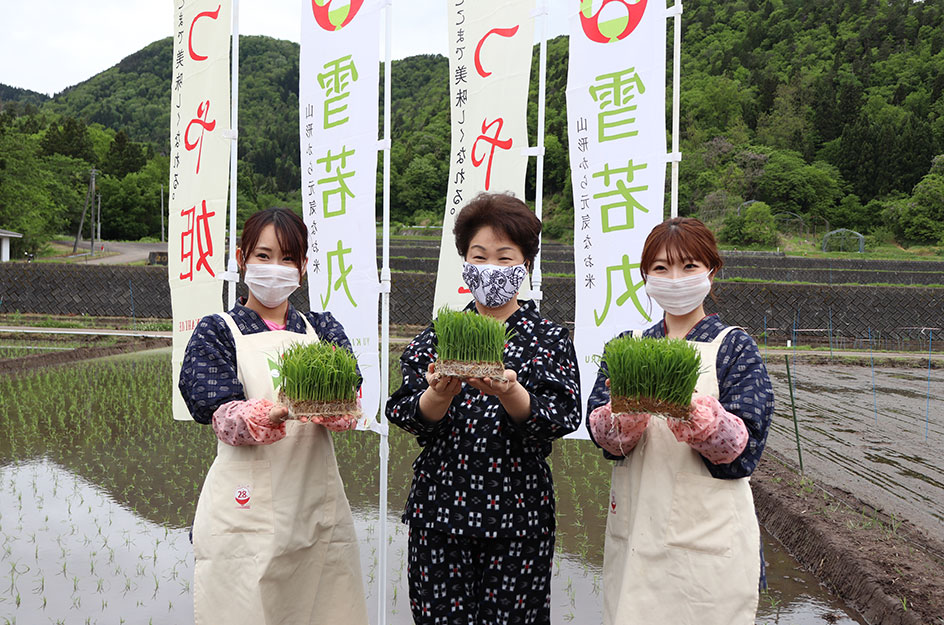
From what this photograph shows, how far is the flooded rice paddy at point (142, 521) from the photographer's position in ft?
12.9

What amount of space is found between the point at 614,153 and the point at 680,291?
2.40 m

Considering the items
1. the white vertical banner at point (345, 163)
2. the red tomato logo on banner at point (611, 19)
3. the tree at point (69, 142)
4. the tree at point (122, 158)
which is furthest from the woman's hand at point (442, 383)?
the tree at point (122, 158)

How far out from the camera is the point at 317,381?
6.66 ft

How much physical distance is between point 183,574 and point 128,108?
101 meters

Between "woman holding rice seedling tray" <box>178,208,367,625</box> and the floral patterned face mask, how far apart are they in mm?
445

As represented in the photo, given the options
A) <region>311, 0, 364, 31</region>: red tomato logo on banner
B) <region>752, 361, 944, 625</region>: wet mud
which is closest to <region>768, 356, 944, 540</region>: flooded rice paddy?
<region>752, 361, 944, 625</region>: wet mud

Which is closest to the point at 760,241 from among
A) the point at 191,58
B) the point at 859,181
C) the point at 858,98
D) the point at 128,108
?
the point at 859,181

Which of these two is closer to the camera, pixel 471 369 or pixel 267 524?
pixel 471 369

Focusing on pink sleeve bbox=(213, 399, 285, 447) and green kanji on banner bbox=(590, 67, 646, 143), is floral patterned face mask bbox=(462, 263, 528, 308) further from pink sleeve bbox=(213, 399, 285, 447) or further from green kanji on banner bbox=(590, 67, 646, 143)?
green kanji on banner bbox=(590, 67, 646, 143)

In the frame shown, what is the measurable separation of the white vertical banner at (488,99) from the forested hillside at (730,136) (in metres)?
38.8

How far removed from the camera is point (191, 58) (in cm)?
475

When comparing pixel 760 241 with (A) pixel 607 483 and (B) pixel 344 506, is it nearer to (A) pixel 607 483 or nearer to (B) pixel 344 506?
(A) pixel 607 483

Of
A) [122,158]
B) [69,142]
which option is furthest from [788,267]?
[69,142]

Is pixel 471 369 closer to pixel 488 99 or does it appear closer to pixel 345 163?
pixel 345 163
